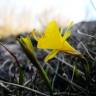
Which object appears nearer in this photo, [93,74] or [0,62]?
[93,74]

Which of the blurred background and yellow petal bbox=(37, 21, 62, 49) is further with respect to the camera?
the blurred background

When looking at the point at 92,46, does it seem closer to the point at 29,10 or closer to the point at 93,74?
the point at 93,74

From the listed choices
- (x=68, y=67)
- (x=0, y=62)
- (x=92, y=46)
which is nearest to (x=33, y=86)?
(x=68, y=67)

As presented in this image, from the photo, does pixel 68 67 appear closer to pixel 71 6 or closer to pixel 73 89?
pixel 73 89

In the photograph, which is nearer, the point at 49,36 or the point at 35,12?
the point at 49,36

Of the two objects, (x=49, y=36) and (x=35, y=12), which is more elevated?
(x=49, y=36)

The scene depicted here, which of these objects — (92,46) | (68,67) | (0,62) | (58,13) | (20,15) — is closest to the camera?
(68,67)

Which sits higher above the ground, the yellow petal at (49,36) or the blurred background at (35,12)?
the yellow petal at (49,36)

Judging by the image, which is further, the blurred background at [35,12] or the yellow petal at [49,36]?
the blurred background at [35,12]

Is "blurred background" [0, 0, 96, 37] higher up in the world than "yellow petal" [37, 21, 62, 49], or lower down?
lower down

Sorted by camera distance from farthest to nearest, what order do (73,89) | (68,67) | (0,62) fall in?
1. (0,62)
2. (68,67)
3. (73,89)
